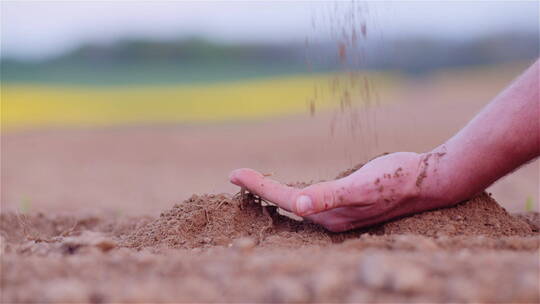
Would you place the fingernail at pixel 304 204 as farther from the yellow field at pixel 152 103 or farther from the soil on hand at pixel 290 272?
the yellow field at pixel 152 103

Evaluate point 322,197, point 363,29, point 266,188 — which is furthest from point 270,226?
point 363,29

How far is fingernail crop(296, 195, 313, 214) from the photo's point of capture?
219 centimetres

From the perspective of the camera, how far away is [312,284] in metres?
1.34

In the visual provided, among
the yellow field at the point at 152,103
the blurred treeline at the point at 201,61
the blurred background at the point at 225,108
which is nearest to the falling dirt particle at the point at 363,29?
the blurred background at the point at 225,108

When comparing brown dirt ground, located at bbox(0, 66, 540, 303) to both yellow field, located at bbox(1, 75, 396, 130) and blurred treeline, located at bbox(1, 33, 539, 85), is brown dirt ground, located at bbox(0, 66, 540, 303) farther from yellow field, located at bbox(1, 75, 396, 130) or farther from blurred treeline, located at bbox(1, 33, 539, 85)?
blurred treeline, located at bbox(1, 33, 539, 85)

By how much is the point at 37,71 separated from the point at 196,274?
22.3 meters

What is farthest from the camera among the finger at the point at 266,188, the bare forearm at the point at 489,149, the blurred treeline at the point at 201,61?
the blurred treeline at the point at 201,61

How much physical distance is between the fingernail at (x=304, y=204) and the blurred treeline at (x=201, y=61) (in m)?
17.5

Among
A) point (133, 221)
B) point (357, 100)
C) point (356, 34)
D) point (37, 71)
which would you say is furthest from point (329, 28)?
point (37, 71)

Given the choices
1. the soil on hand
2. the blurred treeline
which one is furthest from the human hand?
the blurred treeline

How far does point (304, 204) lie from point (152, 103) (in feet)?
51.2

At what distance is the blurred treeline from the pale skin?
17.4 m

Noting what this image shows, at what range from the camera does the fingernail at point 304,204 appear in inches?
86.4

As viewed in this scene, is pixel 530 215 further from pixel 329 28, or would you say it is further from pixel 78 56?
pixel 78 56
